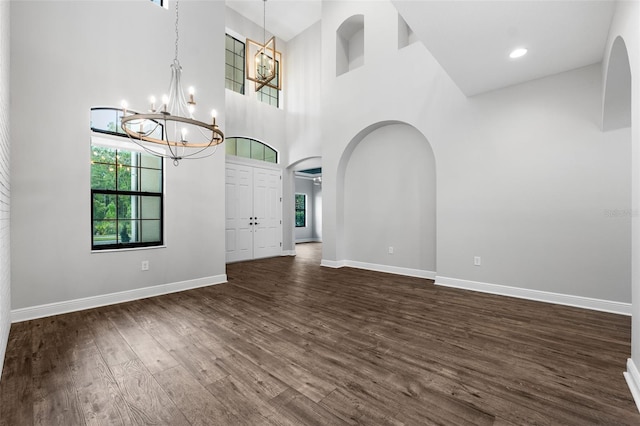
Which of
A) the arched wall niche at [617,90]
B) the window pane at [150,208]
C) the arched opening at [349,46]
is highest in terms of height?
the arched opening at [349,46]

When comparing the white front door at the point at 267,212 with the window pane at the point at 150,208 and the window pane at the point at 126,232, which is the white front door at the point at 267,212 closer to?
the window pane at the point at 150,208

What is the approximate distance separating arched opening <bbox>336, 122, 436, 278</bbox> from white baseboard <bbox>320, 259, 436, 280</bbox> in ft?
0.06

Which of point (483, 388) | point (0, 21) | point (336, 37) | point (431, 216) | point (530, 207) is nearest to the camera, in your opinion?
point (483, 388)

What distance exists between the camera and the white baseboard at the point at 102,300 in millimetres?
3098

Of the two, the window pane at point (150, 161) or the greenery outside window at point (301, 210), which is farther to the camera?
the greenery outside window at point (301, 210)

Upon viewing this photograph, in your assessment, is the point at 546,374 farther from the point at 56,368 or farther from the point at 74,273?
the point at 74,273

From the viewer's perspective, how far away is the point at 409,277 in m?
5.10

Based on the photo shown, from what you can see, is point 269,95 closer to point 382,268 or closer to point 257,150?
point 257,150

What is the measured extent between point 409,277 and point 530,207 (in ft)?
7.14

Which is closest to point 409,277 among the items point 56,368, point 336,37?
point 56,368

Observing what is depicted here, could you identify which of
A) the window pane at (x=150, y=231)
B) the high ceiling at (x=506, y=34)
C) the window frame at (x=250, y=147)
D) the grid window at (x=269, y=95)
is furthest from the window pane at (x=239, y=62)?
the high ceiling at (x=506, y=34)

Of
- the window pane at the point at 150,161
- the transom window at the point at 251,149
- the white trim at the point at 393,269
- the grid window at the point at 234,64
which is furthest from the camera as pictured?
the grid window at the point at 234,64

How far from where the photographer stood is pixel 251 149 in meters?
7.21

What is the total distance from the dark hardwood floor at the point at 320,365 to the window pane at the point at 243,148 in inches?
167
